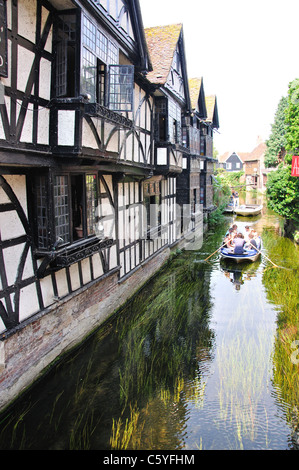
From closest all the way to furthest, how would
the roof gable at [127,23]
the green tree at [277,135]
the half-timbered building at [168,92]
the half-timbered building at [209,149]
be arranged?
1. the roof gable at [127,23]
2. the half-timbered building at [168,92]
3. the half-timbered building at [209,149]
4. the green tree at [277,135]

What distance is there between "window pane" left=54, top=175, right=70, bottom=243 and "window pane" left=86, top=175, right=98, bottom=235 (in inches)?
43.6

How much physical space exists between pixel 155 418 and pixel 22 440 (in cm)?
228

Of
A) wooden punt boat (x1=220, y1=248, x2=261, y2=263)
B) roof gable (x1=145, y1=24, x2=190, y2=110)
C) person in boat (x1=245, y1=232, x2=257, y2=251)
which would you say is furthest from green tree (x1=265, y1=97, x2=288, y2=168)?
roof gable (x1=145, y1=24, x2=190, y2=110)

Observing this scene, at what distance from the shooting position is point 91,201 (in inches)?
361

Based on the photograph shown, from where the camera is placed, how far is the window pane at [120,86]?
9000 mm

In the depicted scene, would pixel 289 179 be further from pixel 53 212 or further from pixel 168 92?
pixel 53 212

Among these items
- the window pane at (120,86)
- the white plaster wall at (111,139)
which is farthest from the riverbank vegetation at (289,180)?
the white plaster wall at (111,139)

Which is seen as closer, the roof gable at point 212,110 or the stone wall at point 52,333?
the stone wall at point 52,333

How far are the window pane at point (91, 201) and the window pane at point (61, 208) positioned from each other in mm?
1108

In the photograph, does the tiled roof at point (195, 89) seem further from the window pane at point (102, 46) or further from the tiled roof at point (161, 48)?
the window pane at point (102, 46)

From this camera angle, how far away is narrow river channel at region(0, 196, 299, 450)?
6105 millimetres

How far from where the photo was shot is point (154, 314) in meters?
11.3

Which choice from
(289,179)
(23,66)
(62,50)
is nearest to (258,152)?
(289,179)
